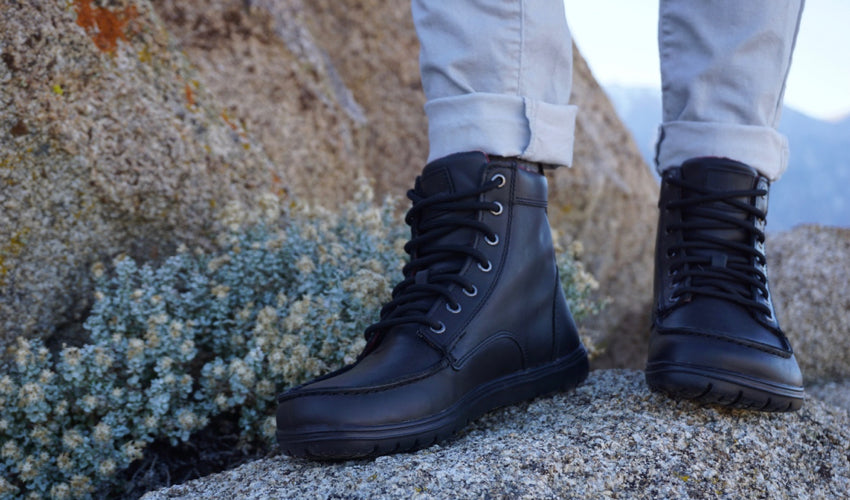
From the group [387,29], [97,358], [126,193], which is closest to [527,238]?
[97,358]

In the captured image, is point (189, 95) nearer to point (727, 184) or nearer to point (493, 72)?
point (493, 72)

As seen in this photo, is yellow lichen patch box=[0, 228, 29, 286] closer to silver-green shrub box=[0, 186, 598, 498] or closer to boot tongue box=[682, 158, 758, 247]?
silver-green shrub box=[0, 186, 598, 498]

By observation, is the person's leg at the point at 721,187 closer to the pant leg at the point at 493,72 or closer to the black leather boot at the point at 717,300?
the black leather boot at the point at 717,300

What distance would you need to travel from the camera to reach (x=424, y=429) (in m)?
1.43

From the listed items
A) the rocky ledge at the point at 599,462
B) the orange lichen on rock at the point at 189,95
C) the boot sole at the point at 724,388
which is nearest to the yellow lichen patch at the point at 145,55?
the orange lichen on rock at the point at 189,95

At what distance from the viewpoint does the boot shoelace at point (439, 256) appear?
156cm

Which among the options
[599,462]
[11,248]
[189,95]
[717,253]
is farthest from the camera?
[189,95]

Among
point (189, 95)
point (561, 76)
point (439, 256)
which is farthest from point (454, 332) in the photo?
point (189, 95)

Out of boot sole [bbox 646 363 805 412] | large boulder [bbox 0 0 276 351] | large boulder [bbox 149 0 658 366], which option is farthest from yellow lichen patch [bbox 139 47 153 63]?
boot sole [bbox 646 363 805 412]

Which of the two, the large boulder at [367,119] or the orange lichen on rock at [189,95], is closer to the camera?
the orange lichen on rock at [189,95]

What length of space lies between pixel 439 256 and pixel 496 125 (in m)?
0.35

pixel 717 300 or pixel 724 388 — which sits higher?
pixel 717 300

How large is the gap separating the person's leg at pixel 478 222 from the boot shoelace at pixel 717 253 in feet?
1.14

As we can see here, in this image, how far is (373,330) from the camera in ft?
5.06
